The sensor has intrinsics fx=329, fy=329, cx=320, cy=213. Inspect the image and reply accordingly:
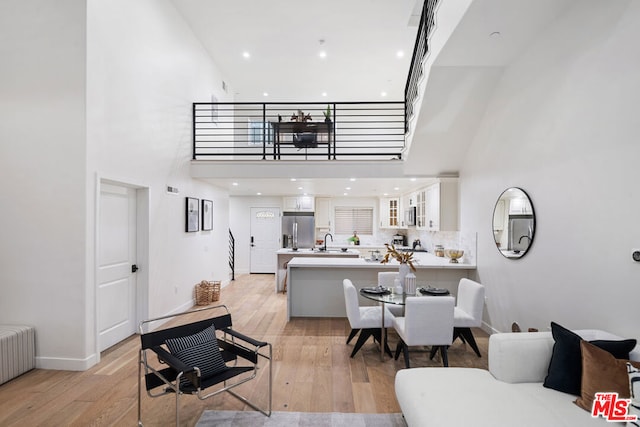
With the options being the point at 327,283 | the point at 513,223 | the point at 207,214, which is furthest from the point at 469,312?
the point at 207,214

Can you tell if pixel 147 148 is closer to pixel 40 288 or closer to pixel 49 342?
pixel 40 288

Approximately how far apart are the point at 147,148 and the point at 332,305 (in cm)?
345

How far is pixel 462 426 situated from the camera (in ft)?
5.54

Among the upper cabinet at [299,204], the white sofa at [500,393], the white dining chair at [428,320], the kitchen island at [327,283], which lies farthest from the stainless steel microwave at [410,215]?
the white sofa at [500,393]

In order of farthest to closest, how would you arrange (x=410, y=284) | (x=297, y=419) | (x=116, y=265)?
(x=116, y=265) → (x=410, y=284) → (x=297, y=419)

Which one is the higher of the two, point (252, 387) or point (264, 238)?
point (264, 238)

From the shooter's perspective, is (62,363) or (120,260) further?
(120,260)

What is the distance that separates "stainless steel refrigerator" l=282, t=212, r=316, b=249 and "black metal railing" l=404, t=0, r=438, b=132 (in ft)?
14.7

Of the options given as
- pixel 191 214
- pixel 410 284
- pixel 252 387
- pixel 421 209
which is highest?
pixel 421 209

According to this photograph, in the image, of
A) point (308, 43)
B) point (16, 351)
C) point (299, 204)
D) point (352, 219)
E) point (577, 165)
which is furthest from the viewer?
point (352, 219)

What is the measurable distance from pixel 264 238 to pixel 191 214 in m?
3.87

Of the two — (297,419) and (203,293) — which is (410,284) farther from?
(203,293)

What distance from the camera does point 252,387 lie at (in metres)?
2.94

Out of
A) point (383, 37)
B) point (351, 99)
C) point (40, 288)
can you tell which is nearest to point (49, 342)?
point (40, 288)
